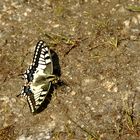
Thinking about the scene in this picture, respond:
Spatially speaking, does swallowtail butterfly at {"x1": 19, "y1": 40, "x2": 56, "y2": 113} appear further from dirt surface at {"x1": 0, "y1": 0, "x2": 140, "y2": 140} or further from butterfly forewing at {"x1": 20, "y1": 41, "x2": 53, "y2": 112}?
dirt surface at {"x1": 0, "y1": 0, "x2": 140, "y2": 140}

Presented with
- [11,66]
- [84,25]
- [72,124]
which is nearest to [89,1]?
[84,25]

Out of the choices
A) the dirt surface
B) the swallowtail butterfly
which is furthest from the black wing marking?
the dirt surface

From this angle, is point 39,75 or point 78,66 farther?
point 78,66

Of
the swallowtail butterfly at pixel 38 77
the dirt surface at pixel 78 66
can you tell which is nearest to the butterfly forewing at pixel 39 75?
the swallowtail butterfly at pixel 38 77

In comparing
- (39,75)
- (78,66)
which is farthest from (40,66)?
(78,66)

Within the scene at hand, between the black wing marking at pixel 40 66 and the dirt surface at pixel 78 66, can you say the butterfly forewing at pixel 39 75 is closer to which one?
the black wing marking at pixel 40 66

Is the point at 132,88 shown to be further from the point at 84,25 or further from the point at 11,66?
the point at 11,66

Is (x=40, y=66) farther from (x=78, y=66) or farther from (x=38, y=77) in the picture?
(x=78, y=66)
